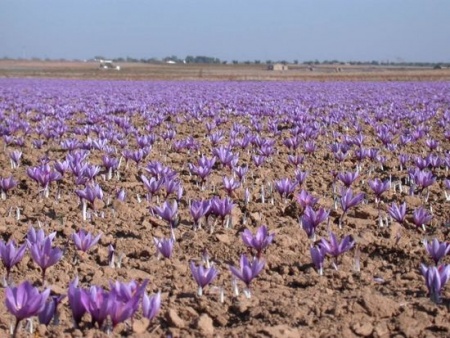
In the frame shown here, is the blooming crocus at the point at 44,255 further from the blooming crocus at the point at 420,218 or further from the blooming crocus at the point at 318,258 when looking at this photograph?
the blooming crocus at the point at 420,218

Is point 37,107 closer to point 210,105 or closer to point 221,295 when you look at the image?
point 210,105

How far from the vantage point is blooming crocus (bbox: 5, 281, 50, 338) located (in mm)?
2238

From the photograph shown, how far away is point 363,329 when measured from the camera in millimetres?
2465

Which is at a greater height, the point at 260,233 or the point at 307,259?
the point at 260,233

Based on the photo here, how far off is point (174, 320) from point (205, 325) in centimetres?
14

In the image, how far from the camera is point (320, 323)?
2.55 meters

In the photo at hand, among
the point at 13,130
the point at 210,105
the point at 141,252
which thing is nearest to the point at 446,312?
the point at 141,252

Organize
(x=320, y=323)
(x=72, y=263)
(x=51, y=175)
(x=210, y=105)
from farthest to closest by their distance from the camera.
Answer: (x=210, y=105)
(x=51, y=175)
(x=72, y=263)
(x=320, y=323)

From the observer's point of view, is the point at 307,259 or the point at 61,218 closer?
the point at 307,259

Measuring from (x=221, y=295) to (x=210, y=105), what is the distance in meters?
14.4

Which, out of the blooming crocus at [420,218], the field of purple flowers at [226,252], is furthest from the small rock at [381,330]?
the blooming crocus at [420,218]

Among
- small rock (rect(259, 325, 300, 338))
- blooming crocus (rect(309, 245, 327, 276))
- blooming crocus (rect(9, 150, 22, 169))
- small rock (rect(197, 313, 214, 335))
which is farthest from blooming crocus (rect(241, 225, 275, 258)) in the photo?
blooming crocus (rect(9, 150, 22, 169))

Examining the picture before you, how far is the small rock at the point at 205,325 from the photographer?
8.27 ft

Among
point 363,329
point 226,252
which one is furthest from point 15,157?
point 363,329
